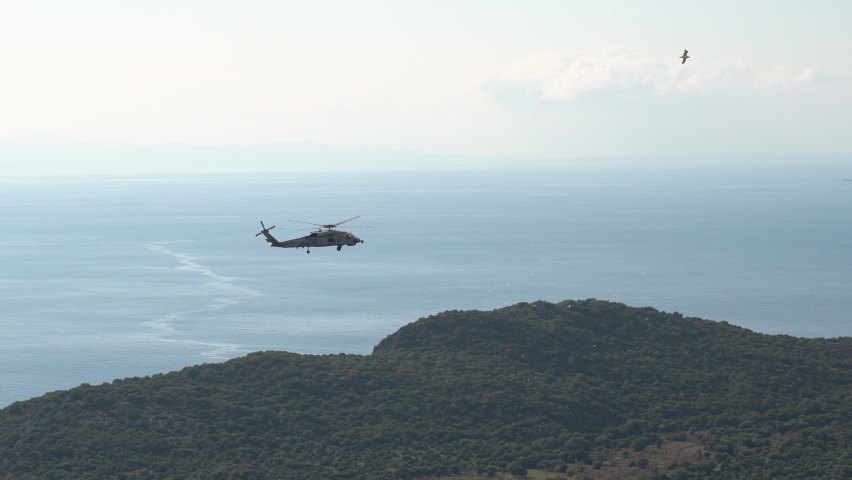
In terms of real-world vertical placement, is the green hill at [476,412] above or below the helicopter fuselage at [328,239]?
below

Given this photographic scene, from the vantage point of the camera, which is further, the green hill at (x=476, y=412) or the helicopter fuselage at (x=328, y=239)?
the green hill at (x=476, y=412)

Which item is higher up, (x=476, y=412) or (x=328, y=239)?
(x=328, y=239)

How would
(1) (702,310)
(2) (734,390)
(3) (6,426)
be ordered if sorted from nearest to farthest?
(3) (6,426)
(2) (734,390)
(1) (702,310)

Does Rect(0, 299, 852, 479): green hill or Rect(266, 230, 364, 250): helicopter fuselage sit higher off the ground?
Rect(266, 230, 364, 250): helicopter fuselage

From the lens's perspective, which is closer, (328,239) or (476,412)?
(328,239)

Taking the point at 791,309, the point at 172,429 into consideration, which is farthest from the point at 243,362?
the point at 791,309

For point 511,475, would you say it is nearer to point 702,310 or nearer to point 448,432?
point 448,432

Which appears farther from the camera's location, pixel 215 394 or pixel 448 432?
pixel 215 394

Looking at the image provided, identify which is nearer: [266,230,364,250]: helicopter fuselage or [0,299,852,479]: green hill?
[266,230,364,250]: helicopter fuselage
